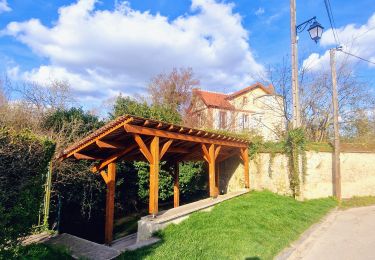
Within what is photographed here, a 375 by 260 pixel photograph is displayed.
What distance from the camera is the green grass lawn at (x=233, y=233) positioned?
5.37 m

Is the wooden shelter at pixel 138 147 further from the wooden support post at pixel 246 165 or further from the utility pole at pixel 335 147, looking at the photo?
the utility pole at pixel 335 147

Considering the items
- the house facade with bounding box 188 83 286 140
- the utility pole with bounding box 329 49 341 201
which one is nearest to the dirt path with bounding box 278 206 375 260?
the utility pole with bounding box 329 49 341 201

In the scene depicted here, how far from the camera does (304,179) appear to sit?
13250 millimetres

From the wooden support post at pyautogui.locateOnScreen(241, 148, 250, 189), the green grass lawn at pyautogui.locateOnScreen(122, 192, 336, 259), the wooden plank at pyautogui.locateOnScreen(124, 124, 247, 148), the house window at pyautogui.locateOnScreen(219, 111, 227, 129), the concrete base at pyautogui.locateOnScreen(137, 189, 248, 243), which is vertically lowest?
the green grass lawn at pyautogui.locateOnScreen(122, 192, 336, 259)

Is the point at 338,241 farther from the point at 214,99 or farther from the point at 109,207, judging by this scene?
the point at 214,99

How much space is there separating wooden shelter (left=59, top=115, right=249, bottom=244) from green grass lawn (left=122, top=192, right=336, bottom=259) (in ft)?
4.12

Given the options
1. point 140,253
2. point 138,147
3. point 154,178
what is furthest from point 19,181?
point 138,147

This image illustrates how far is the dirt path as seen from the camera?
603 centimetres

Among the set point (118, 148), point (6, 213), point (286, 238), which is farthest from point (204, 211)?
point (6, 213)

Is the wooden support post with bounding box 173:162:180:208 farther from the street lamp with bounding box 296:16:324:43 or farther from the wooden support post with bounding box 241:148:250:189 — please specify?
the street lamp with bounding box 296:16:324:43

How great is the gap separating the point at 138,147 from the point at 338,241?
232 inches

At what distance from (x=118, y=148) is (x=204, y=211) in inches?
133

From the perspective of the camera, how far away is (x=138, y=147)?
8.02m

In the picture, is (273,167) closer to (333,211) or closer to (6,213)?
(333,211)
